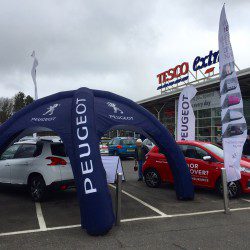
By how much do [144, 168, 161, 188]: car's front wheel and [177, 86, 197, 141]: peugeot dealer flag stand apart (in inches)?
111

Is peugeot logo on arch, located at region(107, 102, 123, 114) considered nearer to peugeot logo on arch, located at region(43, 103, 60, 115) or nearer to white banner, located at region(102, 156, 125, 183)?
peugeot logo on arch, located at region(43, 103, 60, 115)

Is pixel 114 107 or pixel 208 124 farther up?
pixel 208 124

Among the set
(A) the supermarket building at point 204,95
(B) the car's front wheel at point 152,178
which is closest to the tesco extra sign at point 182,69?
(A) the supermarket building at point 204,95

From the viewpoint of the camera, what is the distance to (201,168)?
1051 centimetres

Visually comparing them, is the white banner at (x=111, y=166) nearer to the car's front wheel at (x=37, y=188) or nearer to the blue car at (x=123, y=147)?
the car's front wheel at (x=37, y=188)

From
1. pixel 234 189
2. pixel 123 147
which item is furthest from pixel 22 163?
pixel 123 147

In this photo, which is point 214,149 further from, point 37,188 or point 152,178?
point 37,188

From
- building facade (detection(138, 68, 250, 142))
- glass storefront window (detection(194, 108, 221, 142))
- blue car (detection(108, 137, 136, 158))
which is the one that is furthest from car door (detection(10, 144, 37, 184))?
glass storefront window (detection(194, 108, 221, 142))

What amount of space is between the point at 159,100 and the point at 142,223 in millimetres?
25393

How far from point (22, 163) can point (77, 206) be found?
2023 mm

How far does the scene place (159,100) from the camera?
32.4 metres

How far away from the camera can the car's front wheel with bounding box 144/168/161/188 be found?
11820 mm

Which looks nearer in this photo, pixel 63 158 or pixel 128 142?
pixel 63 158

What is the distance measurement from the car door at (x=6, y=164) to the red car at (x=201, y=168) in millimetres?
4366
